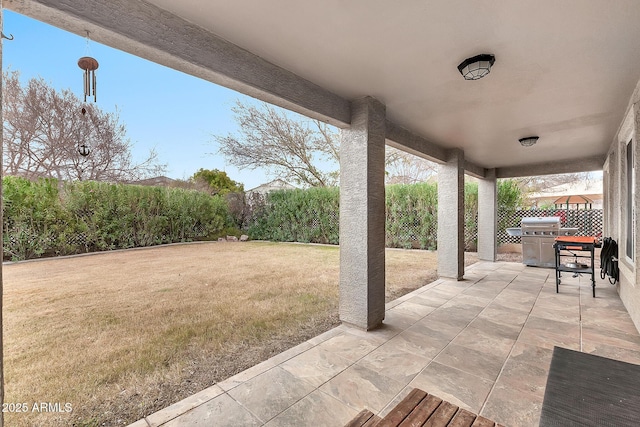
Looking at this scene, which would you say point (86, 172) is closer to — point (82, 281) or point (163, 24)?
point (82, 281)

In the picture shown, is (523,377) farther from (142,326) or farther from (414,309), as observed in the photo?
(142,326)

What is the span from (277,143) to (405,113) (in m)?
9.99

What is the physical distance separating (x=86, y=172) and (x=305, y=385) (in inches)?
540

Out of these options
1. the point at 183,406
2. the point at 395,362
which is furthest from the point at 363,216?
the point at 183,406

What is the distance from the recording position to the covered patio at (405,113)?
75.7 inches

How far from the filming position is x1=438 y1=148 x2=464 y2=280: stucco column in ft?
19.3

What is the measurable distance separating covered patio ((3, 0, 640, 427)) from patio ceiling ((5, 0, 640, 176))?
0.04ft

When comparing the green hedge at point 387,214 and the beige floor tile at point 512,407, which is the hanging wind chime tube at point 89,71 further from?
the green hedge at point 387,214

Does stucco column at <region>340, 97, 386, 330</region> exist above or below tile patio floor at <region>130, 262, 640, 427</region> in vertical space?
above

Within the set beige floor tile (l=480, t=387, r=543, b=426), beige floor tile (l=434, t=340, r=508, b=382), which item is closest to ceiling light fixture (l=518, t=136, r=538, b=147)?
beige floor tile (l=434, t=340, r=508, b=382)

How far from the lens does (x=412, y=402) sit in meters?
1.28

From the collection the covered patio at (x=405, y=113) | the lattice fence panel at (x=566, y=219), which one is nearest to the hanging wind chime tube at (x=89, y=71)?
the covered patio at (x=405, y=113)

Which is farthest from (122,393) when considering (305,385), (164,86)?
(164,86)

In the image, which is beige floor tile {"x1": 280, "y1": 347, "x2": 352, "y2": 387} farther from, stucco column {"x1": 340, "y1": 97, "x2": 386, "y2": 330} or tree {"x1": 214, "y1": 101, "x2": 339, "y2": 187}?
tree {"x1": 214, "y1": 101, "x2": 339, "y2": 187}
